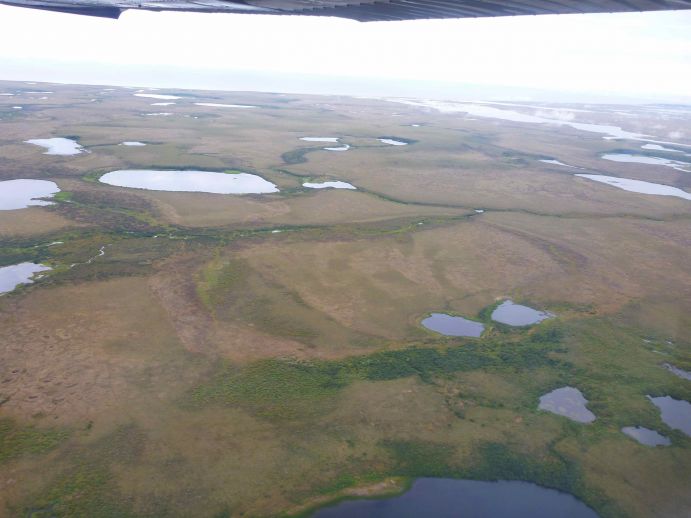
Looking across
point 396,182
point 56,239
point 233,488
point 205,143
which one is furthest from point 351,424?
point 205,143

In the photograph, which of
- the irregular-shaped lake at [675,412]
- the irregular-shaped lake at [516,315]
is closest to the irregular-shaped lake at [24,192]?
the irregular-shaped lake at [516,315]

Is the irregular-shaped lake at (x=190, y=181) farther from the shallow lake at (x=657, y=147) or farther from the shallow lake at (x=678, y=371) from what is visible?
the shallow lake at (x=657, y=147)

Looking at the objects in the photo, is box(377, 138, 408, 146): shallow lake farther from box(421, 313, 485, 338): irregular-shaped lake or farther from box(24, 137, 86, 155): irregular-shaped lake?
box(421, 313, 485, 338): irregular-shaped lake

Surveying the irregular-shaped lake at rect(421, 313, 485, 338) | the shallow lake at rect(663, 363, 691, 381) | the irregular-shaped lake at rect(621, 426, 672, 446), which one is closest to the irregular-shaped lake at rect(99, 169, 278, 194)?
the irregular-shaped lake at rect(421, 313, 485, 338)

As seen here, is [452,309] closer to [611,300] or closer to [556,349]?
[556,349]

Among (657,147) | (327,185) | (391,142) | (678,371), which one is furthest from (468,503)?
(657,147)
